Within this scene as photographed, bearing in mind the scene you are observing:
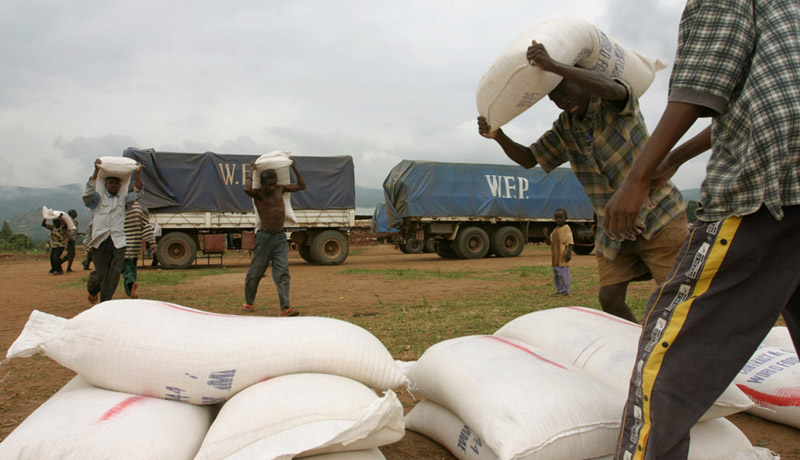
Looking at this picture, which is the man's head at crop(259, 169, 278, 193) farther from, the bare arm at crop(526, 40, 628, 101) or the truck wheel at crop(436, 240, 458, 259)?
the truck wheel at crop(436, 240, 458, 259)

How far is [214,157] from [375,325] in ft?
31.6

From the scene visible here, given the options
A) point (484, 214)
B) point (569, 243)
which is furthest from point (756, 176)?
point (484, 214)

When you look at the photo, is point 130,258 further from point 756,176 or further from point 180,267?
point 180,267

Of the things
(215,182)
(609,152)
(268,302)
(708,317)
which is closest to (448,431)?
(708,317)

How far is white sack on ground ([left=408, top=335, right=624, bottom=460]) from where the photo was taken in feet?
5.15

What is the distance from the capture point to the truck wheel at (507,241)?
15.4m

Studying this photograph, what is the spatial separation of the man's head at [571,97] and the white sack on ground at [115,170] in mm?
3903

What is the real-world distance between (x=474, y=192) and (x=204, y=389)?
13.7 m

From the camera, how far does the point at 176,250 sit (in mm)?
12781

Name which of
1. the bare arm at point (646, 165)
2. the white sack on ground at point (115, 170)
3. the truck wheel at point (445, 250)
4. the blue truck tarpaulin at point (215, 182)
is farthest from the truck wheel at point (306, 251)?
the bare arm at point (646, 165)

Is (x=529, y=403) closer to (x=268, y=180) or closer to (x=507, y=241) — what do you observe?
(x=268, y=180)

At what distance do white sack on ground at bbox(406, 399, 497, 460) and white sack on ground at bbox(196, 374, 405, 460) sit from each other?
0.36 meters

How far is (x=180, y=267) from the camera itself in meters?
12.7

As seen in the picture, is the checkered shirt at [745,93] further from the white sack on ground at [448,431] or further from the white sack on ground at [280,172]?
the white sack on ground at [280,172]
